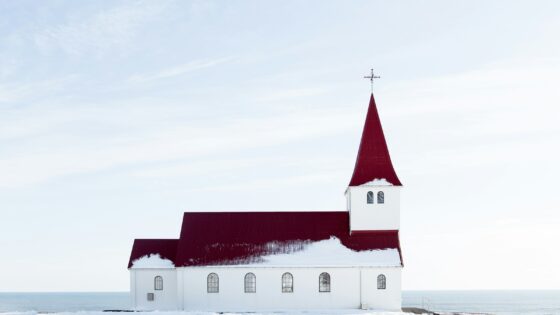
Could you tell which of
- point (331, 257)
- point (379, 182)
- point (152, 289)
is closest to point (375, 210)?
point (379, 182)

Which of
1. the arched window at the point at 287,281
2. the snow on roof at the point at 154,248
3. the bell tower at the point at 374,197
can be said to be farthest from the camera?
the snow on roof at the point at 154,248

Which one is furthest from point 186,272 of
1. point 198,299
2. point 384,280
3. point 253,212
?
point 384,280

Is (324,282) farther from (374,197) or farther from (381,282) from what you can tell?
(374,197)

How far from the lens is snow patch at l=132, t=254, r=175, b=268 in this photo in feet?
202

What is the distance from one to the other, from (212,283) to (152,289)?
17.6 ft

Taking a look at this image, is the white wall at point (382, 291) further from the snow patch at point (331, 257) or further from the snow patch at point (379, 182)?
the snow patch at point (379, 182)

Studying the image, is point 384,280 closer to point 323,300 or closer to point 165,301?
point 323,300

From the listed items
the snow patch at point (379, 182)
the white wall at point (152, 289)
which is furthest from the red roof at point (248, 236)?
the snow patch at point (379, 182)

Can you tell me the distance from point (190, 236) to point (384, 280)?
1486 centimetres

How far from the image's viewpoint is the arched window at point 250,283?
58750mm

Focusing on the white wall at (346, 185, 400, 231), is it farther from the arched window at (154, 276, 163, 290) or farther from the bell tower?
the arched window at (154, 276, 163, 290)

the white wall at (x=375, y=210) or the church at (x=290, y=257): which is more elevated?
the white wall at (x=375, y=210)

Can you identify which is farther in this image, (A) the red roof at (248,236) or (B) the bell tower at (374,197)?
(B) the bell tower at (374,197)

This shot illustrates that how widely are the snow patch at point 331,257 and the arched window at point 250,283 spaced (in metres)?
0.87
